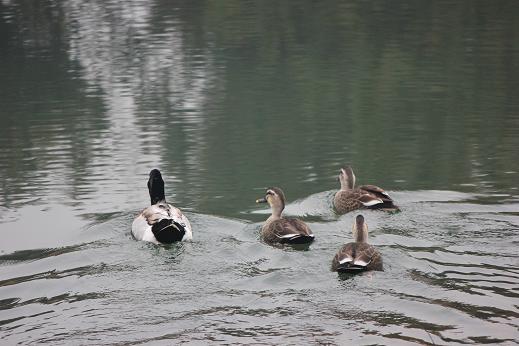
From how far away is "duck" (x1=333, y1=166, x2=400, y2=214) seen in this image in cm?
1377

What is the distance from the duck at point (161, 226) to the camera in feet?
42.5

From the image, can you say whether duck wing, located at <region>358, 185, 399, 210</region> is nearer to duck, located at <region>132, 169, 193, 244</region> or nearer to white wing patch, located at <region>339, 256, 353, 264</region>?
duck, located at <region>132, 169, 193, 244</region>

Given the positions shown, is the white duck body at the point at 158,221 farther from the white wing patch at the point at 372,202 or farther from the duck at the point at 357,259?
the white wing patch at the point at 372,202

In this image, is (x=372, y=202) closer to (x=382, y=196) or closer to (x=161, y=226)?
(x=382, y=196)

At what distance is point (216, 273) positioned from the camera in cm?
1141

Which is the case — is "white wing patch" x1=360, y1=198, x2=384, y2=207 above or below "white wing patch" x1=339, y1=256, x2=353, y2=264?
below

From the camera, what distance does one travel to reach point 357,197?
14.1 metres

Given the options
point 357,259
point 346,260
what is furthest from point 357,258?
point 346,260

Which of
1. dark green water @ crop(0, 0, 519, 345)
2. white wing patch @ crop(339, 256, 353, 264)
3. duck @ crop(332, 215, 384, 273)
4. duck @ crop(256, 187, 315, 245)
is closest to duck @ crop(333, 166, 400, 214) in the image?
dark green water @ crop(0, 0, 519, 345)

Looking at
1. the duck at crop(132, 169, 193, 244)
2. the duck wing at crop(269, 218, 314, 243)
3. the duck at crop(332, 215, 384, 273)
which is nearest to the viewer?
the duck at crop(332, 215, 384, 273)

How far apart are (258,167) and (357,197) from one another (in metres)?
3.40

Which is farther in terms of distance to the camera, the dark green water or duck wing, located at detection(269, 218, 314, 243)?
duck wing, located at detection(269, 218, 314, 243)

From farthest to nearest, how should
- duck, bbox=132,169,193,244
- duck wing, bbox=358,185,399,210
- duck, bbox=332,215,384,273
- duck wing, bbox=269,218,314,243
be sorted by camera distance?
duck wing, bbox=358,185,399,210 → duck, bbox=132,169,193,244 → duck wing, bbox=269,218,314,243 → duck, bbox=332,215,384,273

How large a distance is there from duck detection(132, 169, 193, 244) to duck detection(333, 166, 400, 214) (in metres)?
2.31
